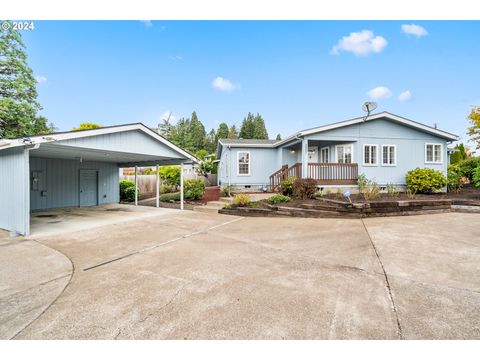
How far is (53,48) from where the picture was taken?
13672mm

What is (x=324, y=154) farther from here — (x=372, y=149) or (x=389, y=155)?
(x=389, y=155)

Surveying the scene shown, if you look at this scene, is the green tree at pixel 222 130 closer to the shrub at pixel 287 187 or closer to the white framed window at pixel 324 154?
the white framed window at pixel 324 154

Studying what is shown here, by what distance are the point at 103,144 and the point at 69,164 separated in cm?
559

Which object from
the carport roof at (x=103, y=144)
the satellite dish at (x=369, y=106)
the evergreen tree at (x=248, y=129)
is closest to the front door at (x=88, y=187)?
the carport roof at (x=103, y=144)

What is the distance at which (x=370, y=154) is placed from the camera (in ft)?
40.9

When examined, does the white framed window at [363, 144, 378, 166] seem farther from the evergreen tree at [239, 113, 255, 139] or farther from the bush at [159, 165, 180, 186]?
the evergreen tree at [239, 113, 255, 139]

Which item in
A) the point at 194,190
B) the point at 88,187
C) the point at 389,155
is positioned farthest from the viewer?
the point at 194,190

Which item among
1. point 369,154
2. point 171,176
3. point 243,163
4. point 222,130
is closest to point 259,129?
point 222,130

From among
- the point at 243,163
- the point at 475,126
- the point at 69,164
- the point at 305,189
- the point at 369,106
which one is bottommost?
the point at 305,189

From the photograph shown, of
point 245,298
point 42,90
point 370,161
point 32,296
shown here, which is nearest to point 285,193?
point 370,161

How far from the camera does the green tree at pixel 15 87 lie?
1392cm

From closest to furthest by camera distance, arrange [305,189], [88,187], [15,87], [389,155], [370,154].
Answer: [305,189] → [88,187] → [370,154] → [389,155] → [15,87]

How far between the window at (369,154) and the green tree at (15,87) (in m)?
19.0
